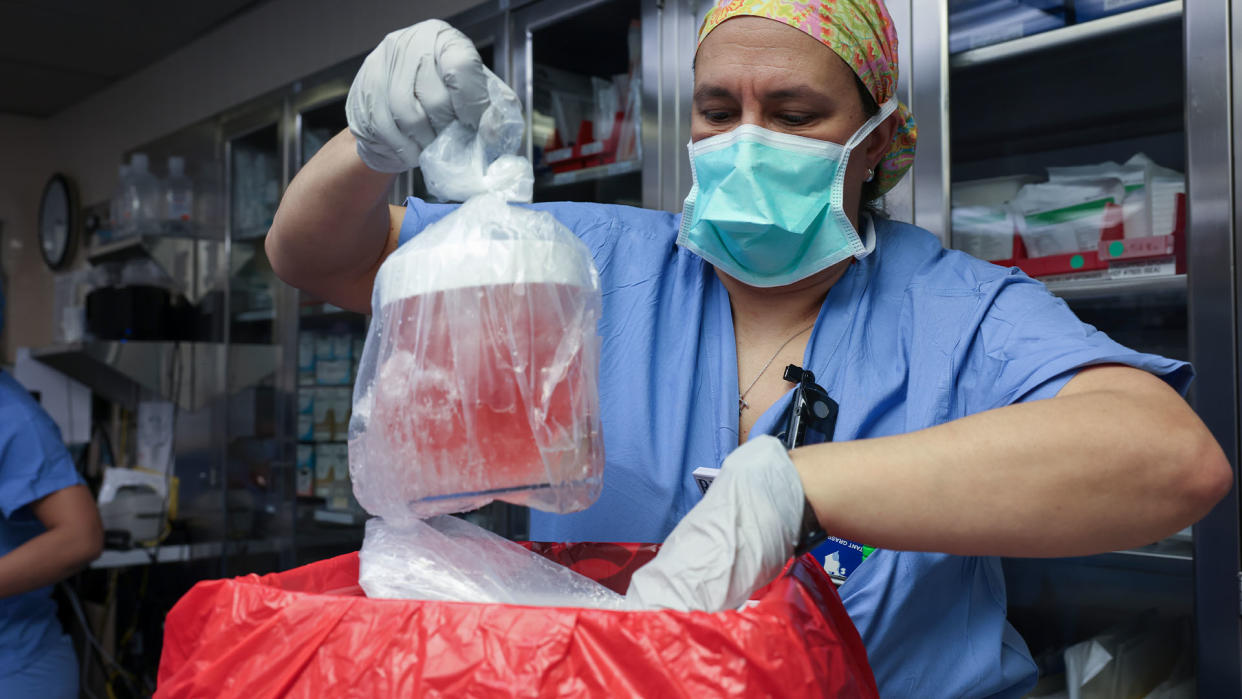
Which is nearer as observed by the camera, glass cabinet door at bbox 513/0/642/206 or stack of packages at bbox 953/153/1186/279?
stack of packages at bbox 953/153/1186/279

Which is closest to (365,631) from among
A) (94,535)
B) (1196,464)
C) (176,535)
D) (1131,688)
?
(1196,464)

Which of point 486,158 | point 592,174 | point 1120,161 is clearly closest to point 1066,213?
point 1120,161

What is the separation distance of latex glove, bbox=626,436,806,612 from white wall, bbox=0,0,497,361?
7.83 feet

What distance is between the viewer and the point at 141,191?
12.5 feet

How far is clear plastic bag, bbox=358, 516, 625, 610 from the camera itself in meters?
0.63

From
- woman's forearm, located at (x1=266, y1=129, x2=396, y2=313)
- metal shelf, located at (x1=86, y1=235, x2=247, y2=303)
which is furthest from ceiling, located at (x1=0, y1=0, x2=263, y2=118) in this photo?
woman's forearm, located at (x1=266, y1=129, x2=396, y2=313)

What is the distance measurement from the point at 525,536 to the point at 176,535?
1.92m

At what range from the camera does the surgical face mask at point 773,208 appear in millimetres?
1062

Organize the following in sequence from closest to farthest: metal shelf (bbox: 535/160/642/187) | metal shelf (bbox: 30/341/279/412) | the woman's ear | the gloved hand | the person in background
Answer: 1. the gloved hand
2. the woman's ear
3. the person in background
4. metal shelf (bbox: 535/160/642/187)
5. metal shelf (bbox: 30/341/279/412)

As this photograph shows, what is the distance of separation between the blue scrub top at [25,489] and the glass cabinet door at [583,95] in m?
1.33

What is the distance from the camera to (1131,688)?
4.65 ft

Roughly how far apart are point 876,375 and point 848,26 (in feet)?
1.32

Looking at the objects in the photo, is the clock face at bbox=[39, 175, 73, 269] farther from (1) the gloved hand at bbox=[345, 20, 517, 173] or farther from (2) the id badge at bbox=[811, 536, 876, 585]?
(2) the id badge at bbox=[811, 536, 876, 585]

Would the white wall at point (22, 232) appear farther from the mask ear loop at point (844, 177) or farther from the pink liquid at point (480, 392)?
the pink liquid at point (480, 392)
